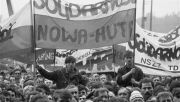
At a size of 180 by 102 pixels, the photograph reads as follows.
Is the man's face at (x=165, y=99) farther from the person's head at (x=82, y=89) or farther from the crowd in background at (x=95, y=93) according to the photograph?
the person's head at (x=82, y=89)

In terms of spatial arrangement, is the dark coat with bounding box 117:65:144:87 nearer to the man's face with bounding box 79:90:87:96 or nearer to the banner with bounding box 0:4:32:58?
the man's face with bounding box 79:90:87:96

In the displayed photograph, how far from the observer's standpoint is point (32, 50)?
30.3ft

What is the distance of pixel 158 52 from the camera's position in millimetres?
12023

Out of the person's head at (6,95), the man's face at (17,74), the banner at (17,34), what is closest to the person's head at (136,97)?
the person's head at (6,95)

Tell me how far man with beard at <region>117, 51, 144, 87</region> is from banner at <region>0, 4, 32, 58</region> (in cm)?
167

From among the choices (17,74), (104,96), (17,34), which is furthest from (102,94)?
(17,74)

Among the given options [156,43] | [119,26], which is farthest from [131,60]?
A: [156,43]

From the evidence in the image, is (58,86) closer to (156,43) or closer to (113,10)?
(113,10)

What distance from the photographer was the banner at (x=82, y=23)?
9359 mm

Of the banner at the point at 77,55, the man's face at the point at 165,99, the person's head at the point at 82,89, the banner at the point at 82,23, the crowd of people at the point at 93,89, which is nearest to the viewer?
the man's face at the point at 165,99

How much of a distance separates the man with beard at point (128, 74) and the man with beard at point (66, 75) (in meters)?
0.80

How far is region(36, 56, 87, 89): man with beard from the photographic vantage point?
28.6ft

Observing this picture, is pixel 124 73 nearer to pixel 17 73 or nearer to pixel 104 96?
pixel 104 96

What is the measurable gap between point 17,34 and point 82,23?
47.6 inches
